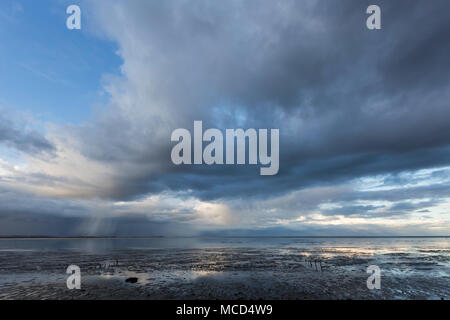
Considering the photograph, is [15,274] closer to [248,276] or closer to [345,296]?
[248,276]

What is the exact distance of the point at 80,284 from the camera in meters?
28.7

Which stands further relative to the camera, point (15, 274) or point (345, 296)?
point (15, 274)

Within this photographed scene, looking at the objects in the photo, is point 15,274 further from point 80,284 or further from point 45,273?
point 80,284

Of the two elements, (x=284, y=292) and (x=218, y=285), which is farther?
(x=218, y=285)
